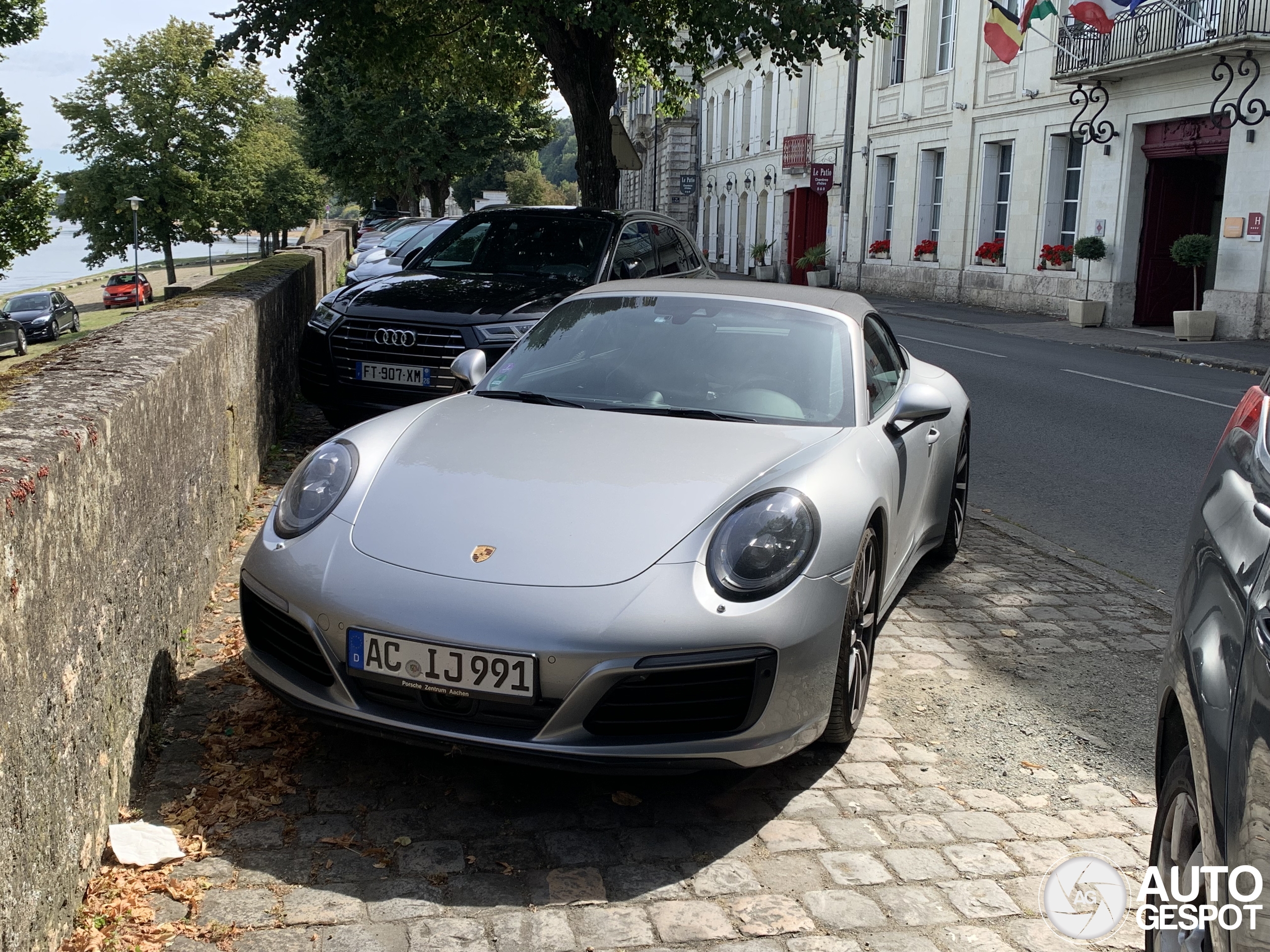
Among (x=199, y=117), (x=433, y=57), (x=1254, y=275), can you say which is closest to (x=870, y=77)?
(x=1254, y=275)

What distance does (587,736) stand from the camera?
133 inches

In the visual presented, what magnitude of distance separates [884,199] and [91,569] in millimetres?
35390

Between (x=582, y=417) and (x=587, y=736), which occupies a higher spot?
(x=582, y=417)

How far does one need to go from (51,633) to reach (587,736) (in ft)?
4.40

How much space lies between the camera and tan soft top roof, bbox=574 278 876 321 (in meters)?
5.23

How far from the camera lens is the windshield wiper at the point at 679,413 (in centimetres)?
449

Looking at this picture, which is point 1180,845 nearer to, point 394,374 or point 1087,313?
point 394,374

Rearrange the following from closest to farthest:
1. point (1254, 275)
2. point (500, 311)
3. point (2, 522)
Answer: point (2, 522)
point (500, 311)
point (1254, 275)

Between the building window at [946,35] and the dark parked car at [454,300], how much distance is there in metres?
25.4

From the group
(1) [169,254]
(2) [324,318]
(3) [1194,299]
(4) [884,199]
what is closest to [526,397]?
(2) [324,318]

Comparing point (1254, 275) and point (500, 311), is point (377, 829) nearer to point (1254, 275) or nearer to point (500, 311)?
point (500, 311)

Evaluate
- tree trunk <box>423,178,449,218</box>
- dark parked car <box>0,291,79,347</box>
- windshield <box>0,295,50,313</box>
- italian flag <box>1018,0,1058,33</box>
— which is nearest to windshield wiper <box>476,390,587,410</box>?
italian flag <box>1018,0,1058,33</box>

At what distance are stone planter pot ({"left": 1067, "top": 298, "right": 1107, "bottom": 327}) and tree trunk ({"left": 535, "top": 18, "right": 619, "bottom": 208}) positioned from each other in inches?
455

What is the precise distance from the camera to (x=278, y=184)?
9188cm
